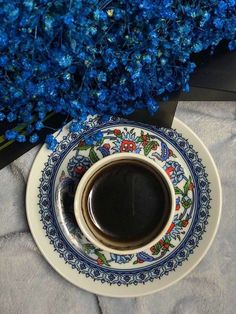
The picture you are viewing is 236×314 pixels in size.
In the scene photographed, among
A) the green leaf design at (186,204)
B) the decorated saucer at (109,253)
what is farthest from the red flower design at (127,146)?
the green leaf design at (186,204)

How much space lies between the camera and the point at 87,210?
2.54 feet

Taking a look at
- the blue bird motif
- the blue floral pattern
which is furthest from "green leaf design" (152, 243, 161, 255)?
the blue bird motif

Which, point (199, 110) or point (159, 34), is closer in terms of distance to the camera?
point (159, 34)

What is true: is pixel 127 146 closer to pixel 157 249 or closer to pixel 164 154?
pixel 164 154

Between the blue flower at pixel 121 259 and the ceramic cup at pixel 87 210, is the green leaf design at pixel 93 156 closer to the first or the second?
the ceramic cup at pixel 87 210

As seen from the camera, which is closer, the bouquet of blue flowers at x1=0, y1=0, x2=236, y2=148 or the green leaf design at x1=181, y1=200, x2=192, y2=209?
the bouquet of blue flowers at x1=0, y1=0, x2=236, y2=148

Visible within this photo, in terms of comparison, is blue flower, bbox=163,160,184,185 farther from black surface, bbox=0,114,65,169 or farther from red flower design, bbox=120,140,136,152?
black surface, bbox=0,114,65,169

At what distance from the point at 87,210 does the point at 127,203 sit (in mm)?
59

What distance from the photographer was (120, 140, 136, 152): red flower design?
76 cm

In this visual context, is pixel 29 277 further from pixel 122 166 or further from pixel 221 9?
pixel 221 9

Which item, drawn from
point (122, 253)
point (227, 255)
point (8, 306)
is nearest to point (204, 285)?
point (227, 255)

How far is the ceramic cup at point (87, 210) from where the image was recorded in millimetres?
734

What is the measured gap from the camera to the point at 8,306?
0.83m

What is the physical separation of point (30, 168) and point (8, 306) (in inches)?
8.9
